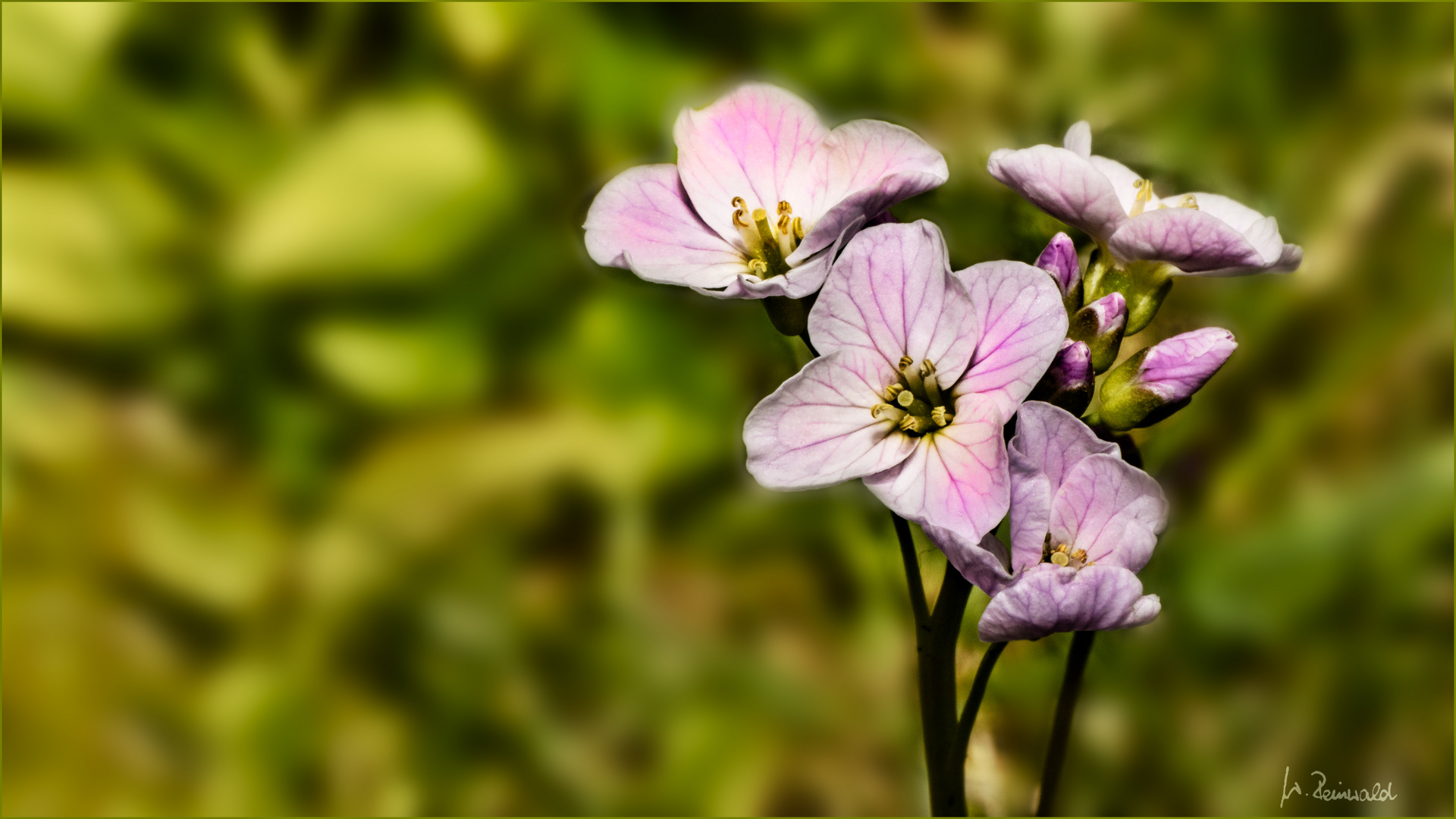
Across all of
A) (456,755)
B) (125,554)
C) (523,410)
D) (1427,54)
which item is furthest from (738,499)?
(1427,54)

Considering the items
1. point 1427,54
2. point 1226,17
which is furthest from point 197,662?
point 1427,54

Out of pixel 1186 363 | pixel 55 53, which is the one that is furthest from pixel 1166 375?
pixel 55 53

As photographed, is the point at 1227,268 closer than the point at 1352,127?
Yes

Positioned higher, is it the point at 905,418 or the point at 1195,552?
the point at 905,418

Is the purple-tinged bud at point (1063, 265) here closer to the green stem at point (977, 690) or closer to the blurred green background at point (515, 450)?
the green stem at point (977, 690)

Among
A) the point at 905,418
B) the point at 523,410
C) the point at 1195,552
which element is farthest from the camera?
the point at 523,410

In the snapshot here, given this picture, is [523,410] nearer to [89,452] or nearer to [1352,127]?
[89,452]

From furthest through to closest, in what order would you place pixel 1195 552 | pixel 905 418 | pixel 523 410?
pixel 523 410 → pixel 1195 552 → pixel 905 418

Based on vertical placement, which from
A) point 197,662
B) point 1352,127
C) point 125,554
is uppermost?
point 1352,127
